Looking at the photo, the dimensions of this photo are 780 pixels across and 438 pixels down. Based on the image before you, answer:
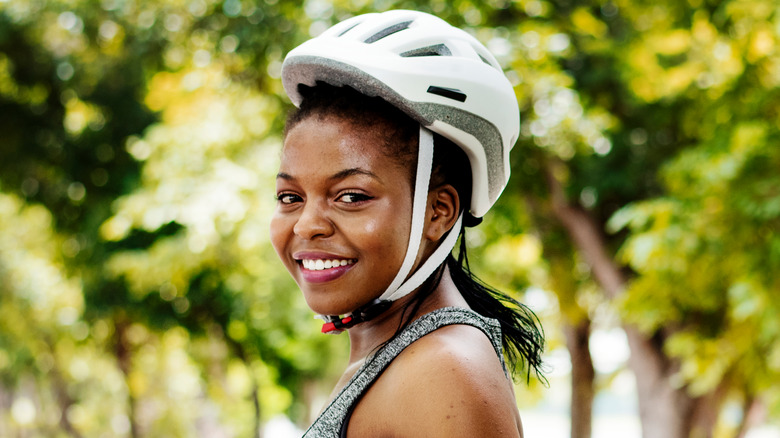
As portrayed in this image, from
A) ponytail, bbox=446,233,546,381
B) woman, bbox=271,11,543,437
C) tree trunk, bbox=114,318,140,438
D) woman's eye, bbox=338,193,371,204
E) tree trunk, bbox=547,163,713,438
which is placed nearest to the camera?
woman, bbox=271,11,543,437

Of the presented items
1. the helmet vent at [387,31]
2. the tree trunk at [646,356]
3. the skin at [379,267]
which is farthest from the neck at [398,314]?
the tree trunk at [646,356]

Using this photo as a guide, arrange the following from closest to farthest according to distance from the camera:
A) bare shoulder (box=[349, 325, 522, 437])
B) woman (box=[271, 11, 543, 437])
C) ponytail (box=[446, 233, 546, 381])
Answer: bare shoulder (box=[349, 325, 522, 437]) → woman (box=[271, 11, 543, 437]) → ponytail (box=[446, 233, 546, 381])

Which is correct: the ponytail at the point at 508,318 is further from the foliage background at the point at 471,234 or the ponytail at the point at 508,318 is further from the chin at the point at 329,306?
the foliage background at the point at 471,234

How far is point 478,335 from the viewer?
149cm

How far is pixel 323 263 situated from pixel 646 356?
9430 mm

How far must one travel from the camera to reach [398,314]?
1694mm

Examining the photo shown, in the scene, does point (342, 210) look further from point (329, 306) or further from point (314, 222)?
point (329, 306)

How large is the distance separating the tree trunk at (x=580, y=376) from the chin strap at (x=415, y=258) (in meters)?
11.9

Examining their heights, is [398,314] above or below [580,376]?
above

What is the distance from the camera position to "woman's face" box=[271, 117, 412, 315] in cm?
151

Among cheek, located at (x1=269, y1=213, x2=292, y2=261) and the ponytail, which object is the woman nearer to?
cheek, located at (x1=269, y1=213, x2=292, y2=261)

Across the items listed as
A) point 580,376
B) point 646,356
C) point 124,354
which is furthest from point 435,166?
point 124,354

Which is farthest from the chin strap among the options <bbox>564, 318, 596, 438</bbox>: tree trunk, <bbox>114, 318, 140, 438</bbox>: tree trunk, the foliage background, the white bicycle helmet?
<bbox>114, 318, 140, 438</bbox>: tree trunk

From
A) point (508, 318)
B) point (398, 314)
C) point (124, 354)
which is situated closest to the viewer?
point (398, 314)
